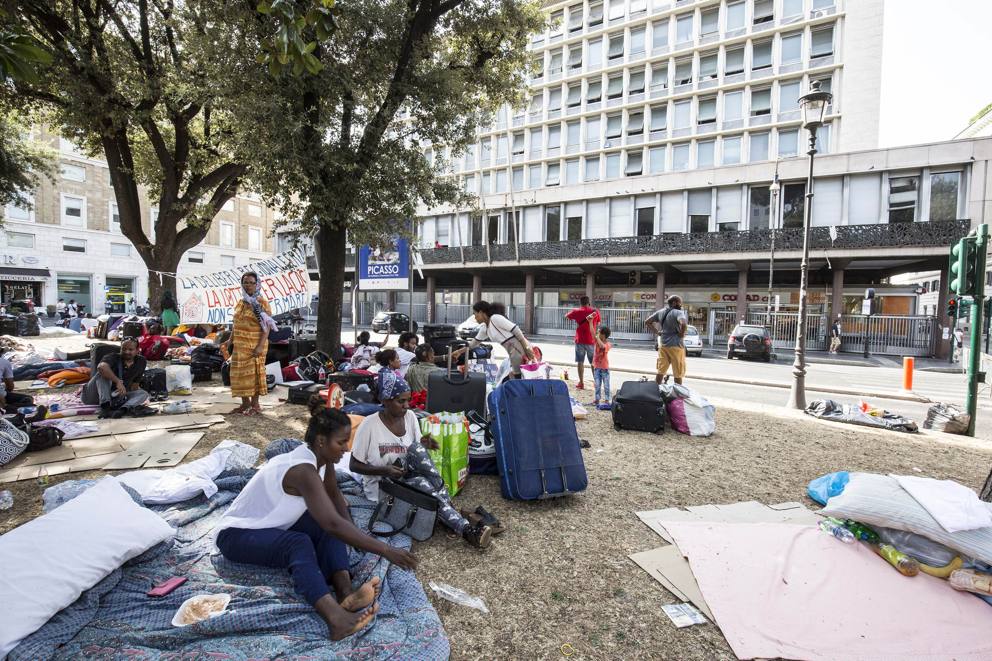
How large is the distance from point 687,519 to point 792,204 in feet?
93.5

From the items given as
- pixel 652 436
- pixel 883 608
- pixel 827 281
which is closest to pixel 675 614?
pixel 883 608

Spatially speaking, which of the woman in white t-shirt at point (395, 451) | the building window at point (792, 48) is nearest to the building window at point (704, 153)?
the building window at point (792, 48)

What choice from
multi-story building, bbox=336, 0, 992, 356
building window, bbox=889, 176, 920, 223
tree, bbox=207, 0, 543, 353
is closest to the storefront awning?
multi-story building, bbox=336, 0, 992, 356

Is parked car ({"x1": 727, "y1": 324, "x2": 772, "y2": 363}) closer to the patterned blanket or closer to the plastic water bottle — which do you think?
the plastic water bottle

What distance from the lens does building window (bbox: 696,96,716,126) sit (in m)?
31.1

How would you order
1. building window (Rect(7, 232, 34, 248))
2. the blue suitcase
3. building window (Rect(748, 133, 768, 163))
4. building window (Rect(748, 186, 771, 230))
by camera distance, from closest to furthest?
Answer: 1. the blue suitcase
2. building window (Rect(748, 186, 771, 230))
3. building window (Rect(748, 133, 768, 163))
4. building window (Rect(7, 232, 34, 248))

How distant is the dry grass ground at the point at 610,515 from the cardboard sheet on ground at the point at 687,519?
0.30ft

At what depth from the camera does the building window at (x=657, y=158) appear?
32.2m

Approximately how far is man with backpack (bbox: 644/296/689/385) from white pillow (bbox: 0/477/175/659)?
25.2 ft

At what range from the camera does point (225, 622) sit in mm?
2381

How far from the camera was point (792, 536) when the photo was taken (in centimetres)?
Result: 360

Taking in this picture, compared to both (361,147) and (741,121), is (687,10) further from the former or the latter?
(361,147)

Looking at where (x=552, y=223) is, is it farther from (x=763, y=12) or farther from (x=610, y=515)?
(x=610, y=515)

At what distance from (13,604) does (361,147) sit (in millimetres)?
8483
